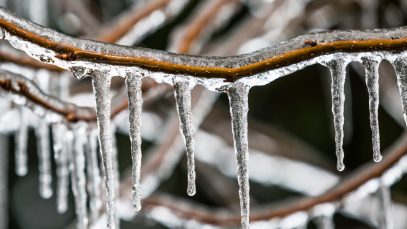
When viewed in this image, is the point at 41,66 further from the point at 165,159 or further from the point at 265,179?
the point at 265,179

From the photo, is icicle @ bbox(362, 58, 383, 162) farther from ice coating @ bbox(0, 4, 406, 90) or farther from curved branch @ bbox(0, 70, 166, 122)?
curved branch @ bbox(0, 70, 166, 122)

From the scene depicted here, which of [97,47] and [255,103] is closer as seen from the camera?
[97,47]

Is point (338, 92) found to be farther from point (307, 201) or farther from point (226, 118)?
point (226, 118)

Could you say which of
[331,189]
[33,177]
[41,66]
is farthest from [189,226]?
[33,177]

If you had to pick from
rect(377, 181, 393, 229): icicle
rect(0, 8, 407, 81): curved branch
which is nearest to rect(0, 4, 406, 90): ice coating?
rect(0, 8, 407, 81): curved branch

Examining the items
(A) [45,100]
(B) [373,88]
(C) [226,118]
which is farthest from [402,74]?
(C) [226,118]
